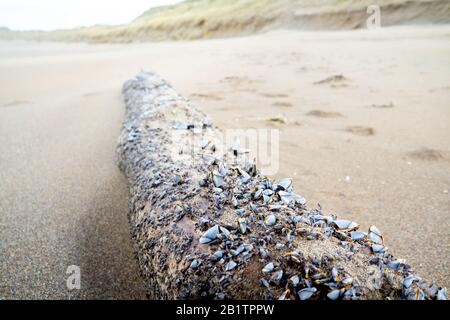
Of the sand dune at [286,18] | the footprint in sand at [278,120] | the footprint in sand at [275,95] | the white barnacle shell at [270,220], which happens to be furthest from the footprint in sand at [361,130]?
the sand dune at [286,18]

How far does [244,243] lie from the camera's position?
1.01m

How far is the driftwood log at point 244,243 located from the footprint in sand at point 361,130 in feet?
6.11

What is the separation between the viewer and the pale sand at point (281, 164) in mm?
1574

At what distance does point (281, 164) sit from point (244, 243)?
1.58m

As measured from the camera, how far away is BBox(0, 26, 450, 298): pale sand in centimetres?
157

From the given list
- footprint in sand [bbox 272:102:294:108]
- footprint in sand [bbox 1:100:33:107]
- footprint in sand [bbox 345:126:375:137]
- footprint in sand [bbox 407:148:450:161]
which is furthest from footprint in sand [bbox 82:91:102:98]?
footprint in sand [bbox 407:148:450:161]

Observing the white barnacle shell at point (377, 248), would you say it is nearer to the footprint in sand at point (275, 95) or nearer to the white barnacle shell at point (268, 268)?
the white barnacle shell at point (268, 268)

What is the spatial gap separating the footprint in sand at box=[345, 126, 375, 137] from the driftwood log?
1.86 metres

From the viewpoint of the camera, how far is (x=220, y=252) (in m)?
1.00

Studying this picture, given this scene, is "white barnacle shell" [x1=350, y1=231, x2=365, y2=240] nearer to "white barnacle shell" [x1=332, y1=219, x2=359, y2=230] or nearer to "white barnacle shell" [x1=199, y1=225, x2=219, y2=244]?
"white barnacle shell" [x1=332, y1=219, x2=359, y2=230]

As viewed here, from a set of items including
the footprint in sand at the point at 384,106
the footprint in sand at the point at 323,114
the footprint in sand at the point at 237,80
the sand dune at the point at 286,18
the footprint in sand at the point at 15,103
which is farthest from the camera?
the sand dune at the point at 286,18

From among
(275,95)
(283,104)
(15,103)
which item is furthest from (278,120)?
(15,103)

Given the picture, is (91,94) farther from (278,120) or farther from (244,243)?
(244,243)

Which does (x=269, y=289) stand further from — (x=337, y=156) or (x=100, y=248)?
(x=337, y=156)
